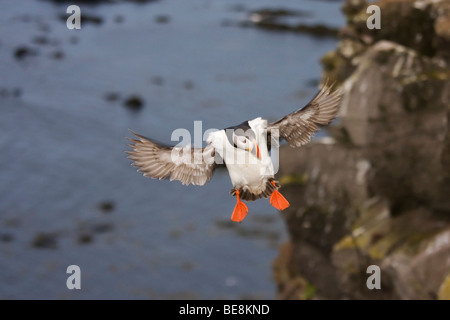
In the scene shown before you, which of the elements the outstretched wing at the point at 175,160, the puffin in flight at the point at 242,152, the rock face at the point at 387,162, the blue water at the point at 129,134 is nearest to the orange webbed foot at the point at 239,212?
the puffin in flight at the point at 242,152

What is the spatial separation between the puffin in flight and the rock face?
2037 centimetres

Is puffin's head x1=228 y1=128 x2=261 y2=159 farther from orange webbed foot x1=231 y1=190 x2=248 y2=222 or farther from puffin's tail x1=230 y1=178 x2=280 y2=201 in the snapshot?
orange webbed foot x1=231 y1=190 x2=248 y2=222

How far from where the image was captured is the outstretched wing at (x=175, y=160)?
27.2ft

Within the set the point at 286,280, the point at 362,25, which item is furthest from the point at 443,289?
the point at 286,280

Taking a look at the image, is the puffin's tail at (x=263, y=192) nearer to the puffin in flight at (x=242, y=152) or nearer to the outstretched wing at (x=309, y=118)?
the puffin in flight at (x=242, y=152)

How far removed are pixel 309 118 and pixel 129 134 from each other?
77524 mm

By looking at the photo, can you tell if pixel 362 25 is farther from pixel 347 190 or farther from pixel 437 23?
pixel 347 190

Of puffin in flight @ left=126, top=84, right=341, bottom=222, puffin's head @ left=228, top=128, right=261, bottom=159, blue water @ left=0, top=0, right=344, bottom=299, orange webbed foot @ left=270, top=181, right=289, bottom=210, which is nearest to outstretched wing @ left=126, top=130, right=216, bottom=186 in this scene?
puffin in flight @ left=126, top=84, right=341, bottom=222

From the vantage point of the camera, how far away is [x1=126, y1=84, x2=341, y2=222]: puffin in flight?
8.02 m

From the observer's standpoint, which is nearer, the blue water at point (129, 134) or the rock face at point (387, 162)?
the rock face at point (387, 162)

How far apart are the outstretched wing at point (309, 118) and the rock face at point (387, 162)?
2032cm

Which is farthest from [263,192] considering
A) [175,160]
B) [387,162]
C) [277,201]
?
[387,162]

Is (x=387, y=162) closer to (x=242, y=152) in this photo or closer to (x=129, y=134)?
(x=242, y=152)

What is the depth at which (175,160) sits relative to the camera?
28.0 feet
